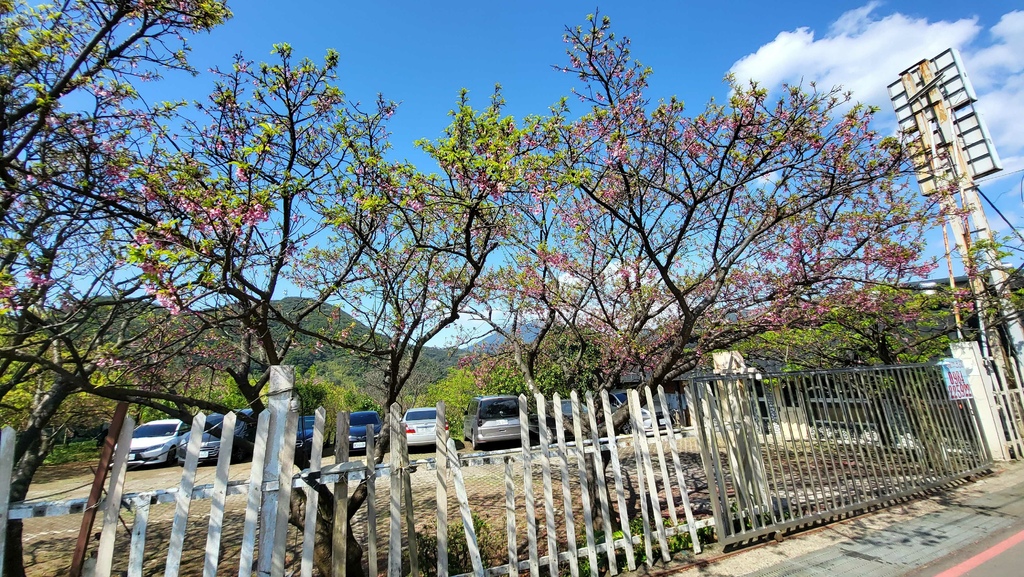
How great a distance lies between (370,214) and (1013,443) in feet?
36.7

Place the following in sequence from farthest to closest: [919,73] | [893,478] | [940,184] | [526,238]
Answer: [919,73] → [940,184] → [526,238] → [893,478]

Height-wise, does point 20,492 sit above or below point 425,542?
above

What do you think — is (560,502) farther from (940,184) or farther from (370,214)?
(940,184)

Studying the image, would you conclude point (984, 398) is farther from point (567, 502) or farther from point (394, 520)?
point (394, 520)

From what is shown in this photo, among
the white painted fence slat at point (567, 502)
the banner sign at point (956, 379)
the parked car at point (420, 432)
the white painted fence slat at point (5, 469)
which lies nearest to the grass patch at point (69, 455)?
the parked car at point (420, 432)

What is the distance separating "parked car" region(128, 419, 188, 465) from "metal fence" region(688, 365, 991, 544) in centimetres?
1327

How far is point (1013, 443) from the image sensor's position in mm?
7629

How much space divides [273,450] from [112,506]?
2.54 ft

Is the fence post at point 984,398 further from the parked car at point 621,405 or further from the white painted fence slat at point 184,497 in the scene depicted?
the white painted fence slat at point 184,497

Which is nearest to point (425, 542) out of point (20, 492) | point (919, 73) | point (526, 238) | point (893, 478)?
point (20, 492)

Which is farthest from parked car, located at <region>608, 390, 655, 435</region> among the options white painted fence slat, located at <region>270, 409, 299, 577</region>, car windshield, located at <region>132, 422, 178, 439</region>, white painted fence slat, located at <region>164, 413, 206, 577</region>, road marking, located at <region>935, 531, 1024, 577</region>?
car windshield, located at <region>132, 422, 178, 439</region>

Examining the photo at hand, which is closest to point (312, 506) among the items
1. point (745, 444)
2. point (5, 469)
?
point (5, 469)

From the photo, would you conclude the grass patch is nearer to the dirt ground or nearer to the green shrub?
the dirt ground

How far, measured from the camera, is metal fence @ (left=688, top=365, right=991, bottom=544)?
455 cm
